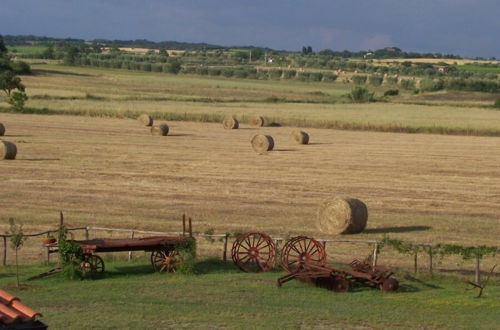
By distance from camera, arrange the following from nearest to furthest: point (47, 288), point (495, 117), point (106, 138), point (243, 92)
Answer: point (47, 288)
point (106, 138)
point (495, 117)
point (243, 92)

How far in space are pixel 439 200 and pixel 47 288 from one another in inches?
691

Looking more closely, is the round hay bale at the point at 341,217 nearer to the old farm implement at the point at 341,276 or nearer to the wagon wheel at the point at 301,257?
the wagon wheel at the point at 301,257

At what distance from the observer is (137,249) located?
62.3 ft

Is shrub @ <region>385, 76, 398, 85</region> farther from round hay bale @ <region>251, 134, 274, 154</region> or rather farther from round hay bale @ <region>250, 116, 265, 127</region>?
round hay bale @ <region>251, 134, 274, 154</region>

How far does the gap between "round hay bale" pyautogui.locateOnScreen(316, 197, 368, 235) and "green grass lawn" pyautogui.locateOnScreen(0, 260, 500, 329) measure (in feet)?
20.9

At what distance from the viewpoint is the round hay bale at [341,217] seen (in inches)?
1017

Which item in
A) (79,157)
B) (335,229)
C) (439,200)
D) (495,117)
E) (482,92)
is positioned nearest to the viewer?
(335,229)

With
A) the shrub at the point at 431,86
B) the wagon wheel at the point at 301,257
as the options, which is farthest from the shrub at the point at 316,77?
the wagon wheel at the point at 301,257

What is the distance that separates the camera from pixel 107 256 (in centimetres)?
2141

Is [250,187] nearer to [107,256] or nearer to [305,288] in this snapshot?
[107,256]

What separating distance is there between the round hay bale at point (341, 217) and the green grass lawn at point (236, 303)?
6.36 m

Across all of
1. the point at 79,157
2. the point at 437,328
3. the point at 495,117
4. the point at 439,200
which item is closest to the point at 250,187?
the point at 439,200

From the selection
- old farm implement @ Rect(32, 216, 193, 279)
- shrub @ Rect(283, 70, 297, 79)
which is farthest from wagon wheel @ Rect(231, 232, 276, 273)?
shrub @ Rect(283, 70, 297, 79)

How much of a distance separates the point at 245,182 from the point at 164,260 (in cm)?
1586
